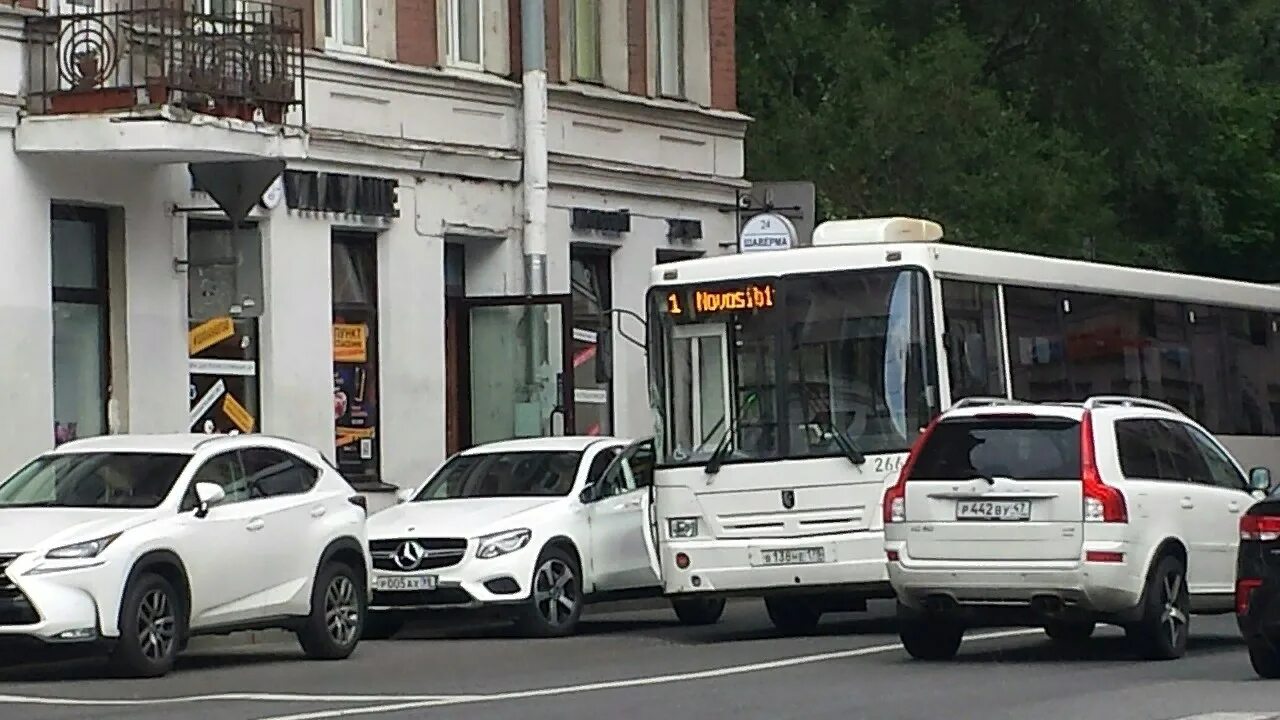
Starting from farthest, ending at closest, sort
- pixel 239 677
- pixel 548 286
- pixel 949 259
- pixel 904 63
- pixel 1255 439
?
pixel 904 63, pixel 548 286, pixel 1255 439, pixel 949 259, pixel 239 677

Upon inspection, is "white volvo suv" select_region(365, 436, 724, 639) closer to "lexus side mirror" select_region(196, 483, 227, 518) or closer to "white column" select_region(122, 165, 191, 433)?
"white column" select_region(122, 165, 191, 433)

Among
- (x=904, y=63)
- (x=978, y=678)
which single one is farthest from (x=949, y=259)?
(x=904, y=63)

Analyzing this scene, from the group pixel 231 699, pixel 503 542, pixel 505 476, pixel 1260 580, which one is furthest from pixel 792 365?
pixel 231 699

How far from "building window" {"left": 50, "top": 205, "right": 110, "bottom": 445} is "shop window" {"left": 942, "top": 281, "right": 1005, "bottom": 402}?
788cm

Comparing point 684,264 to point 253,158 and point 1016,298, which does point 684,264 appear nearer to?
point 1016,298

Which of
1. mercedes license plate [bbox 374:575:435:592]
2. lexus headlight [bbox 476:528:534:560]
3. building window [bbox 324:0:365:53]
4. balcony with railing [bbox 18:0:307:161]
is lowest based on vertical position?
mercedes license plate [bbox 374:575:435:592]

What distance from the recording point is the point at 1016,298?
870 inches

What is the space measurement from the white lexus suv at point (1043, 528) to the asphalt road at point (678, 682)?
341 mm

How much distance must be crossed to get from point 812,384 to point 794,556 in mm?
1275

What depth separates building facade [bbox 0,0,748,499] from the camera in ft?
77.4

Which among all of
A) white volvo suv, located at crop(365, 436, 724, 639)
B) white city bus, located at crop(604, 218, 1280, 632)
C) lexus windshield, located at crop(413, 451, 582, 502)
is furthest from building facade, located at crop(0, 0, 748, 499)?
white city bus, located at crop(604, 218, 1280, 632)

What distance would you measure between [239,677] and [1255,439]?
12.2 metres

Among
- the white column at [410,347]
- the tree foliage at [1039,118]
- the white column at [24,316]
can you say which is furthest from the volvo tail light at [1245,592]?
the tree foliage at [1039,118]

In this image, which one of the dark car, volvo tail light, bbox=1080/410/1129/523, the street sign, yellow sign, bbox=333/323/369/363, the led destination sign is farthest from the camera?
the street sign
